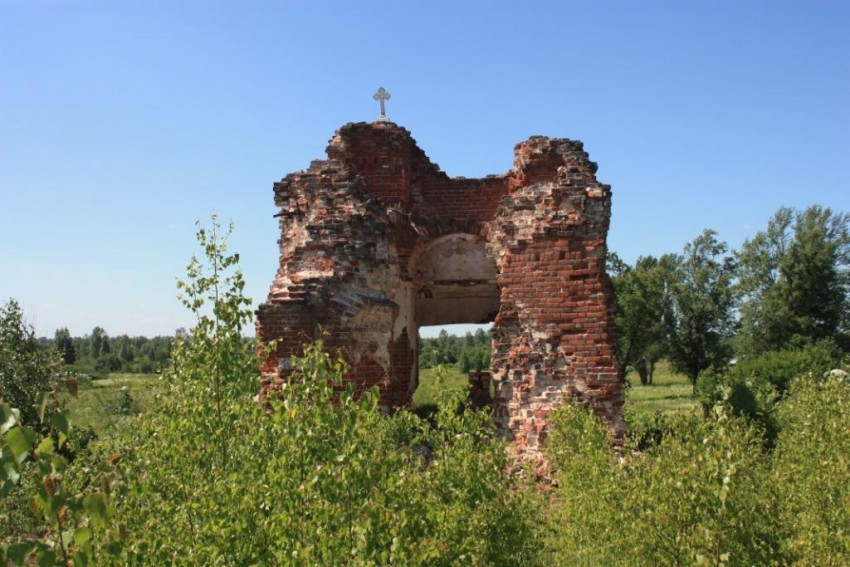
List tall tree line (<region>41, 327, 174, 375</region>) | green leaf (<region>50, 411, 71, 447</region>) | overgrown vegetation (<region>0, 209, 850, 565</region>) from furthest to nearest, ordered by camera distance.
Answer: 1. tall tree line (<region>41, 327, 174, 375</region>)
2. overgrown vegetation (<region>0, 209, 850, 565</region>)
3. green leaf (<region>50, 411, 71, 447</region>)

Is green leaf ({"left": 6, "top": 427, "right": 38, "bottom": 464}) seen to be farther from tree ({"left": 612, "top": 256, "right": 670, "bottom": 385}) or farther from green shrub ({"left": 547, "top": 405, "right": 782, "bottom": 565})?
tree ({"left": 612, "top": 256, "right": 670, "bottom": 385})

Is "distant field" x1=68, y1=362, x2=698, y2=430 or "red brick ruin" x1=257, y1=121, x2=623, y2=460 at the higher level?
"red brick ruin" x1=257, y1=121, x2=623, y2=460

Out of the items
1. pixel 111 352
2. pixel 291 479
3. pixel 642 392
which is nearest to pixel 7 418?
pixel 291 479

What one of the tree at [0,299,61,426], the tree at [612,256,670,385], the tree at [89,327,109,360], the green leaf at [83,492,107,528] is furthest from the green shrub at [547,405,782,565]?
the tree at [89,327,109,360]

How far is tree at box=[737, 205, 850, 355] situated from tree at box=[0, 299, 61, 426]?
31.8m

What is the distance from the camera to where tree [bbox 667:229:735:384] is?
122 ft

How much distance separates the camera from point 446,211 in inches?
420

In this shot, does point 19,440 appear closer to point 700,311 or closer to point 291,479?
point 291,479

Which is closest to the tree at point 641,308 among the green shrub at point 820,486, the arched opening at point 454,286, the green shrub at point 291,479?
the arched opening at point 454,286

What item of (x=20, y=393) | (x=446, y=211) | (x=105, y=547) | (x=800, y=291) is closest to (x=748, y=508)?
(x=105, y=547)

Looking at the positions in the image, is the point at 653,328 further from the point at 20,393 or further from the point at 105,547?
the point at 105,547

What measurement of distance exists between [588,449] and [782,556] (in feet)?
6.05

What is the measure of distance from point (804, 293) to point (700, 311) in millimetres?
5225

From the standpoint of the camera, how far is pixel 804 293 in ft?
113
